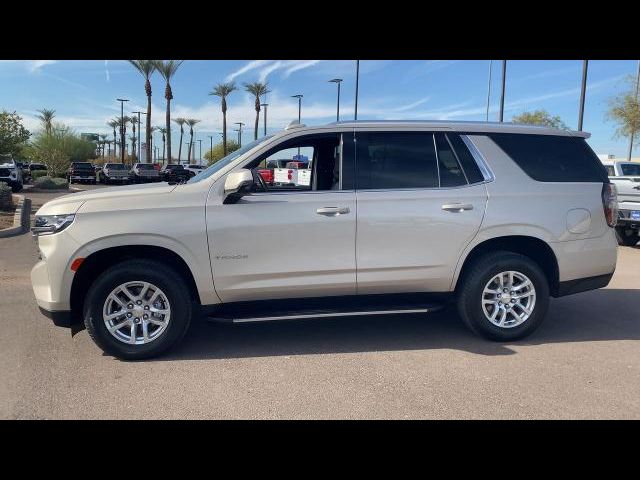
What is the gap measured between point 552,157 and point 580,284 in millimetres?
1309

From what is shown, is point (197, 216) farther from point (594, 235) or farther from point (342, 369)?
point (594, 235)

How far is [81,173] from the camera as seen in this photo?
118 feet

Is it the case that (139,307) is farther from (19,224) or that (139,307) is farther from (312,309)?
(19,224)

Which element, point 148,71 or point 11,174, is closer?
point 11,174

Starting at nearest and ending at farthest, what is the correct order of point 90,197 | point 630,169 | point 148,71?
point 90,197
point 630,169
point 148,71

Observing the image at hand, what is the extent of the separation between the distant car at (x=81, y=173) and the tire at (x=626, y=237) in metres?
34.2

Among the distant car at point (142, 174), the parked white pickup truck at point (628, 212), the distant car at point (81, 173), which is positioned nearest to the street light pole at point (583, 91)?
the parked white pickup truck at point (628, 212)

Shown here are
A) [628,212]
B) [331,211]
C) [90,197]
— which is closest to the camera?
[90,197]

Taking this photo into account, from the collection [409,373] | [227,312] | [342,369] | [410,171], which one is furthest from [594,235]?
[227,312]

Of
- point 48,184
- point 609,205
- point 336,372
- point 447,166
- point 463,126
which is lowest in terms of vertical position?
point 336,372

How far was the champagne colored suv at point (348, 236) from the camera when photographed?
4285 millimetres

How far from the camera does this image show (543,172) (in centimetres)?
→ 497

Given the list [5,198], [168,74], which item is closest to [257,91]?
[168,74]

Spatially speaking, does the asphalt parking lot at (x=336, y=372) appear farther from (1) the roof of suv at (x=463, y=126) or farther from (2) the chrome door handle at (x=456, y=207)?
(1) the roof of suv at (x=463, y=126)
